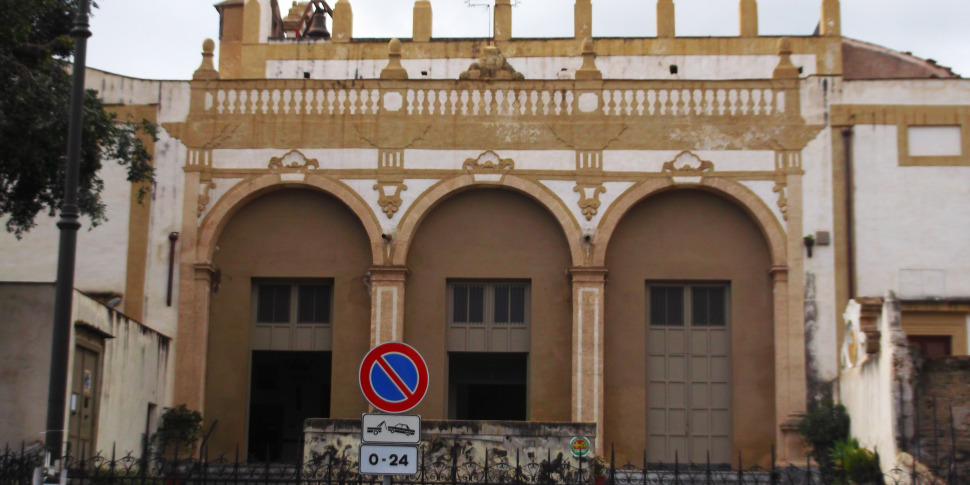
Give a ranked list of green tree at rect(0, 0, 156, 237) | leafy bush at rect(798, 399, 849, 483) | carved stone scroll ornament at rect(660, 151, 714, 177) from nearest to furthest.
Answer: green tree at rect(0, 0, 156, 237) → leafy bush at rect(798, 399, 849, 483) → carved stone scroll ornament at rect(660, 151, 714, 177)

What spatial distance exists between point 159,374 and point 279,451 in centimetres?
674

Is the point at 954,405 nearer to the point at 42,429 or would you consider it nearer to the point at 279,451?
the point at 42,429

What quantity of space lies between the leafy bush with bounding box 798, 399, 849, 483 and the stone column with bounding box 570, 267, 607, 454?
145 inches

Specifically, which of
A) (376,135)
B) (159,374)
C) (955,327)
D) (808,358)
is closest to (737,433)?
(808,358)

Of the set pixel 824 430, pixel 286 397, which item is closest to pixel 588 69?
pixel 824 430

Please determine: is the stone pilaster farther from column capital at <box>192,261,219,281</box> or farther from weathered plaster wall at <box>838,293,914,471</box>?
weathered plaster wall at <box>838,293,914,471</box>

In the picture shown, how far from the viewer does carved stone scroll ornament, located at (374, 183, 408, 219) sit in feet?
82.2

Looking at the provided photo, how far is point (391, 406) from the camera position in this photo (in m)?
12.9

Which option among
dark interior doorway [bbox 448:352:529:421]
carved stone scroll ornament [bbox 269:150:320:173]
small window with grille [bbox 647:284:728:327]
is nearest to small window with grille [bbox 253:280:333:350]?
carved stone scroll ornament [bbox 269:150:320:173]

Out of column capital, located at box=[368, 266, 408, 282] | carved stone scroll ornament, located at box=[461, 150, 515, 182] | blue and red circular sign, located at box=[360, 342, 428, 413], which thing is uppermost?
carved stone scroll ornament, located at box=[461, 150, 515, 182]

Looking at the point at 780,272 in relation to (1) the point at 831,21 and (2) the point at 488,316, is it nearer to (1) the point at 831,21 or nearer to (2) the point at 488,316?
(2) the point at 488,316

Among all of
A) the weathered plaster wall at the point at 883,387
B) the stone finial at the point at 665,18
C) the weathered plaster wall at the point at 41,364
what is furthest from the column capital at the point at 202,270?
the stone finial at the point at 665,18

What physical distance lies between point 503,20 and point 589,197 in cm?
916

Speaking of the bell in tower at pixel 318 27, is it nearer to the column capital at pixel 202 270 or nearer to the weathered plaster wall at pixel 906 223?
the column capital at pixel 202 270
